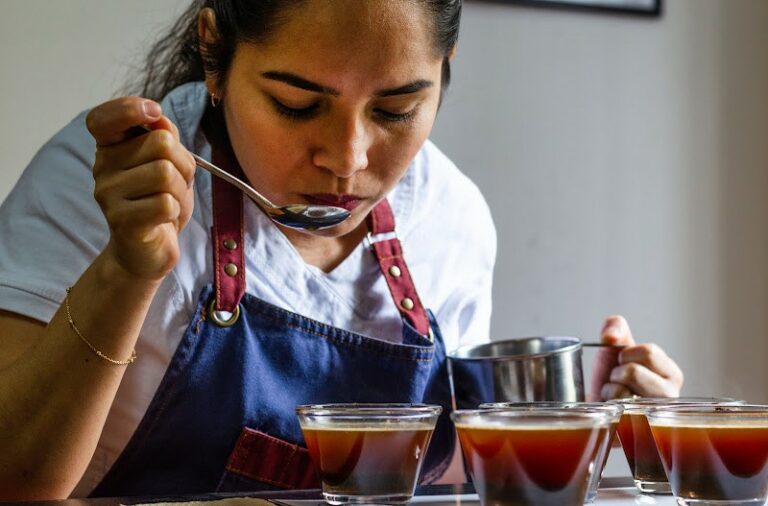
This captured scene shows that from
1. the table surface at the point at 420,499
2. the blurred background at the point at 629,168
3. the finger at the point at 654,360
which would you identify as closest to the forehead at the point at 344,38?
the table surface at the point at 420,499

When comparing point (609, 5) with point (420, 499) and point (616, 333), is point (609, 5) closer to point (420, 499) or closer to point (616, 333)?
point (616, 333)

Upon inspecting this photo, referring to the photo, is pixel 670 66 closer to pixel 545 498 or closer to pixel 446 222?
pixel 446 222

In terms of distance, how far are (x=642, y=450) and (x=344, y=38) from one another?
0.55 meters

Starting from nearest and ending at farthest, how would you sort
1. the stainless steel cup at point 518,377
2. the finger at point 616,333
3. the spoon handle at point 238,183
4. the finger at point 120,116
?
the finger at point 120,116 → the spoon handle at point 238,183 → the stainless steel cup at point 518,377 → the finger at point 616,333

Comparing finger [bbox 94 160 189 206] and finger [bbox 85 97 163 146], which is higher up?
finger [bbox 85 97 163 146]

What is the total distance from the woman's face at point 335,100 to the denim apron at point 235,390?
13 centimetres

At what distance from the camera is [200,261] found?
1.32m

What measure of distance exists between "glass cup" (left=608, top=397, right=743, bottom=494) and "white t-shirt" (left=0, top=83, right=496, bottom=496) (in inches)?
18.2

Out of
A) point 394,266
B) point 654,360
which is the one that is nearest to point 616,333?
point 654,360

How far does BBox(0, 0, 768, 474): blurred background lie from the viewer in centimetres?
224

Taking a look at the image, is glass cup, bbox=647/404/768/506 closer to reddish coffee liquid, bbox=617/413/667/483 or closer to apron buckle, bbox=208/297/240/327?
reddish coffee liquid, bbox=617/413/667/483

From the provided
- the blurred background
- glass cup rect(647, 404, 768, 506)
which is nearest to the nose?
glass cup rect(647, 404, 768, 506)

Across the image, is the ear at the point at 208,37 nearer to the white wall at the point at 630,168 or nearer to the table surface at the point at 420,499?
the table surface at the point at 420,499

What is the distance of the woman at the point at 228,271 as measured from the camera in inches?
42.6
